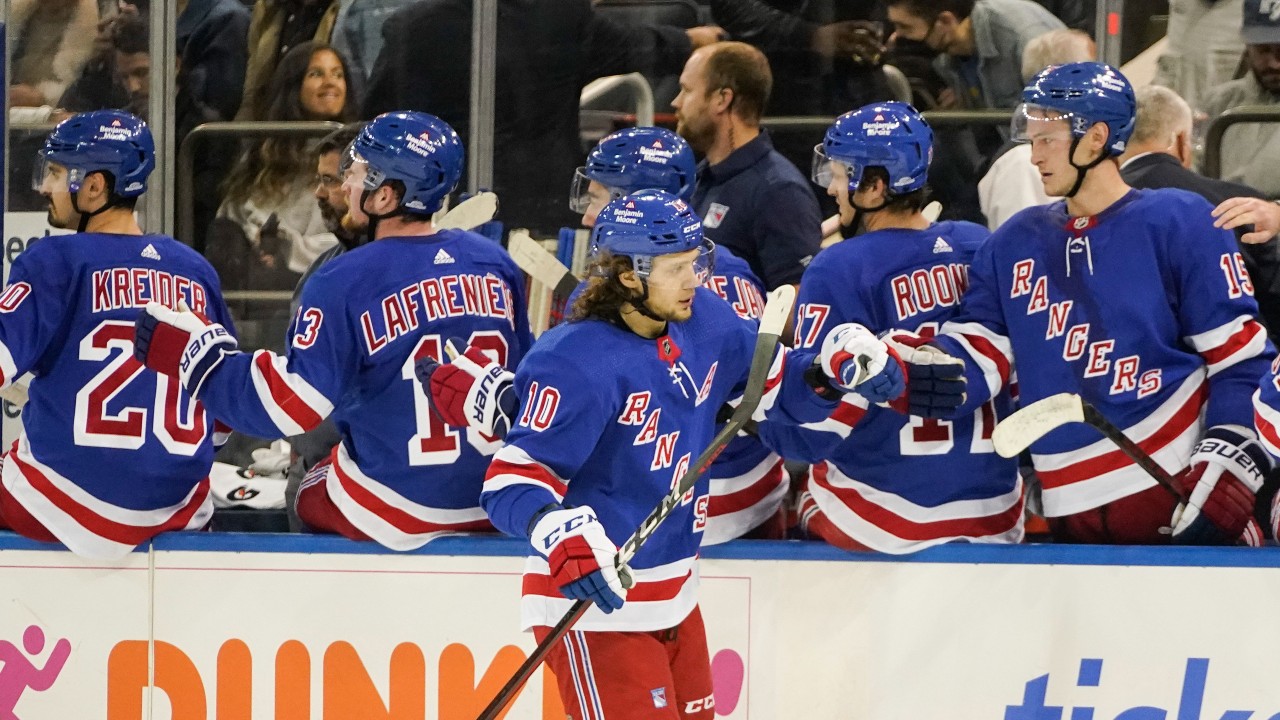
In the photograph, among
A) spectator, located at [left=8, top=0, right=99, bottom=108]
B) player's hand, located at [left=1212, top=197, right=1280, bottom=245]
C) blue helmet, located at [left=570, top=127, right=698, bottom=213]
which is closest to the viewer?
player's hand, located at [left=1212, top=197, right=1280, bottom=245]

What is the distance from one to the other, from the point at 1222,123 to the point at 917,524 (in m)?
1.82

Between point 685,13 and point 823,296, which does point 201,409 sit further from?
point 685,13

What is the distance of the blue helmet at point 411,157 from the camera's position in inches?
148

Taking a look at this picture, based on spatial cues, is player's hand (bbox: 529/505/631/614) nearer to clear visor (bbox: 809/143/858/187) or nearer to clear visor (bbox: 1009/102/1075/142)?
clear visor (bbox: 809/143/858/187)

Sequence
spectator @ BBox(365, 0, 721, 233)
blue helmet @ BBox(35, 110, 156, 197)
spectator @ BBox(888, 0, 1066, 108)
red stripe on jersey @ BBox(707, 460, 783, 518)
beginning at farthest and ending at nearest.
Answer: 1. spectator @ BBox(365, 0, 721, 233)
2. spectator @ BBox(888, 0, 1066, 108)
3. blue helmet @ BBox(35, 110, 156, 197)
4. red stripe on jersey @ BBox(707, 460, 783, 518)

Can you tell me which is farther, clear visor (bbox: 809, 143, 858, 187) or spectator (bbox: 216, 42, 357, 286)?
spectator (bbox: 216, 42, 357, 286)

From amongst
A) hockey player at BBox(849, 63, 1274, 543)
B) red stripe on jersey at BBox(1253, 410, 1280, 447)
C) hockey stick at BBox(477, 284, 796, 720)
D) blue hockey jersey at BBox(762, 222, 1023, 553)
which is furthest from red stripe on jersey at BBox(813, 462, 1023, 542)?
red stripe on jersey at BBox(1253, 410, 1280, 447)

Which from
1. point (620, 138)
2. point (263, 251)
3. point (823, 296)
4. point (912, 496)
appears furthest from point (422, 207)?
point (263, 251)

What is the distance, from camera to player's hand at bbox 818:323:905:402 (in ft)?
10.6

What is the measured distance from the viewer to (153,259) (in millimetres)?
3934

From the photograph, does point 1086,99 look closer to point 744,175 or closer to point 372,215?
point 744,175

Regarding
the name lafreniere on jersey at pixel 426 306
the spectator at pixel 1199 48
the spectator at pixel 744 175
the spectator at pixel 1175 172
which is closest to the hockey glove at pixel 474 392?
the name lafreniere on jersey at pixel 426 306

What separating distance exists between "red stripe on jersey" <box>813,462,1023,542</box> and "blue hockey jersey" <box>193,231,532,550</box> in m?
0.80

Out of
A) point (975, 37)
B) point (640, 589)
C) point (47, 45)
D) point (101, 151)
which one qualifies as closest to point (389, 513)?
point (640, 589)
